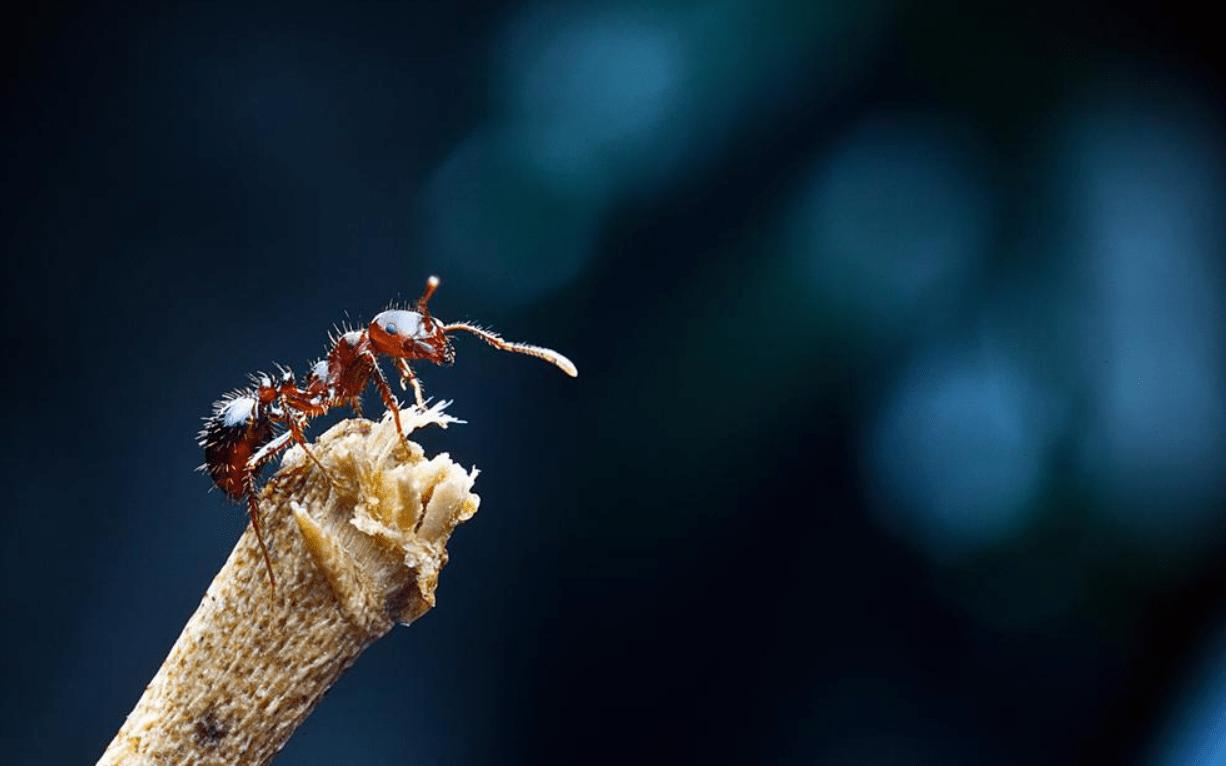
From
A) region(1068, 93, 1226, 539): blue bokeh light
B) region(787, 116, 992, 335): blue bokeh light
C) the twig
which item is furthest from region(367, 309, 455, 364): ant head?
region(1068, 93, 1226, 539): blue bokeh light

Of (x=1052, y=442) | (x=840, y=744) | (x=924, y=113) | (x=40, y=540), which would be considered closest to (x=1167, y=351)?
(x=1052, y=442)

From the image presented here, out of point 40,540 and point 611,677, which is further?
point 611,677

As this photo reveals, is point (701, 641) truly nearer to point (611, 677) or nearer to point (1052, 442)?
point (611, 677)

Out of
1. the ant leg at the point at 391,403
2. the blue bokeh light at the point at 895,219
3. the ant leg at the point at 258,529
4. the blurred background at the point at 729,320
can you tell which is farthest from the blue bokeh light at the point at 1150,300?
the ant leg at the point at 258,529

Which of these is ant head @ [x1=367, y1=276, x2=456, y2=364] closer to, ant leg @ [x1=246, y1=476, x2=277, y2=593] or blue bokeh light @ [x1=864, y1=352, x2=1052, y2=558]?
ant leg @ [x1=246, y1=476, x2=277, y2=593]

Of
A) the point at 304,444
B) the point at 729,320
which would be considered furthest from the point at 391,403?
the point at 729,320

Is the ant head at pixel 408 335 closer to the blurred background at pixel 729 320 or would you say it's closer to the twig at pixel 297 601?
the twig at pixel 297 601
